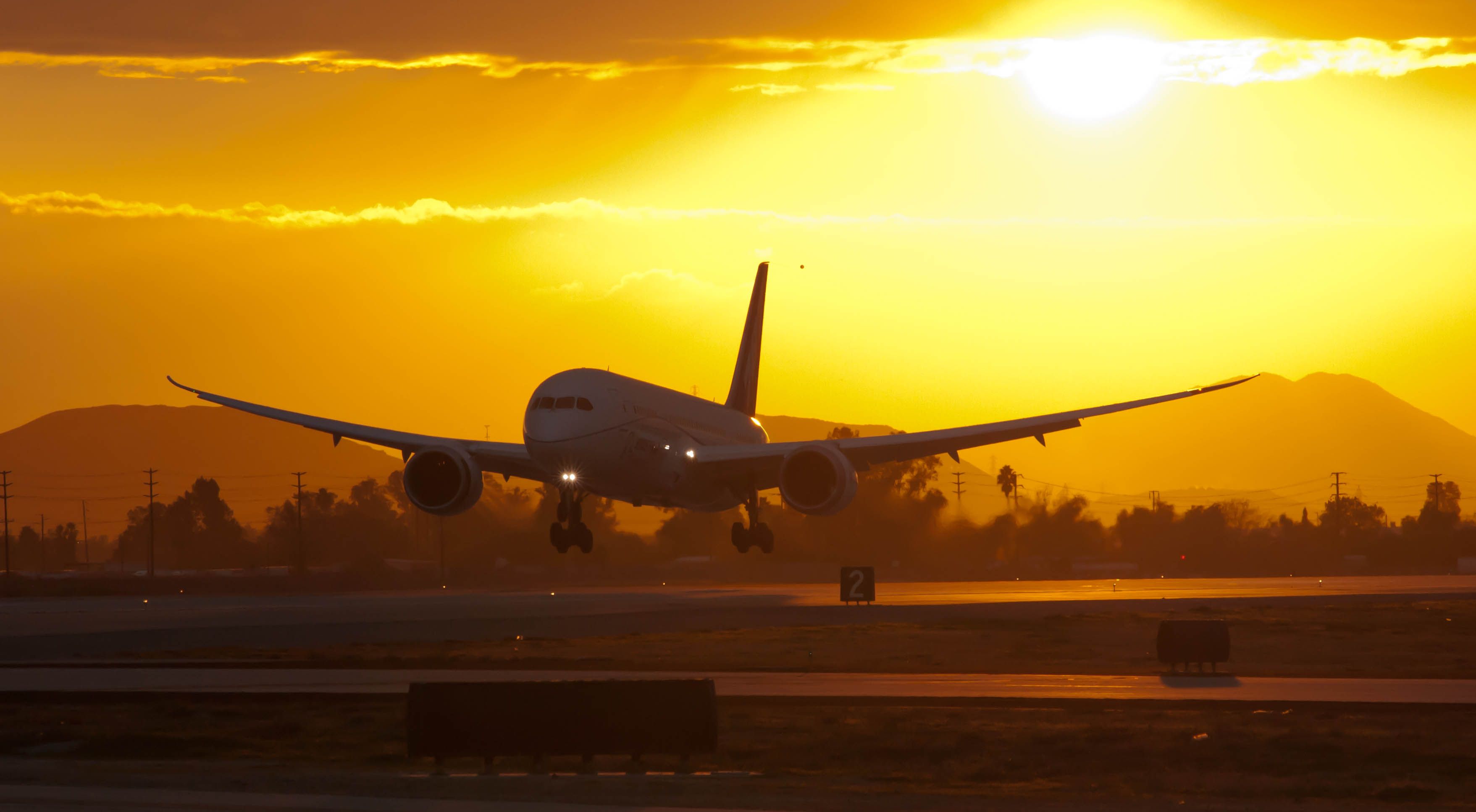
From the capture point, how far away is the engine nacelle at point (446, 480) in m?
51.8

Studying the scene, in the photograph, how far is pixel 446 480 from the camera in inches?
2046

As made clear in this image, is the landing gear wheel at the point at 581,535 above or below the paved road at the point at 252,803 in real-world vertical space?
above

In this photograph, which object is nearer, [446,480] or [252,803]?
[252,803]


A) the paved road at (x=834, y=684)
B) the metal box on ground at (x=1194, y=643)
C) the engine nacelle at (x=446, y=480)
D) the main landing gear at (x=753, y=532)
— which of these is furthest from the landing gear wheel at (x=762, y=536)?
the metal box on ground at (x=1194, y=643)

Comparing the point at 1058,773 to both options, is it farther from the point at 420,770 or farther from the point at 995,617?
the point at 995,617

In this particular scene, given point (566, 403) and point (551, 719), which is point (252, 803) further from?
point (566, 403)

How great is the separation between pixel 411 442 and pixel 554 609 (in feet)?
105

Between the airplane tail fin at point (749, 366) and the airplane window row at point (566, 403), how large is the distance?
21705mm

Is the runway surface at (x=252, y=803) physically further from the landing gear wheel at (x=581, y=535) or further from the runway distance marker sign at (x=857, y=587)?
the runway distance marker sign at (x=857, y=587)

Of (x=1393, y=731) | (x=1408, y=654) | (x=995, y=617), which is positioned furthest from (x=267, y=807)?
(x=995, y=617)

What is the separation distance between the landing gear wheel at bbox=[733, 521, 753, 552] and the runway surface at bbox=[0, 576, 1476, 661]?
7.39 meters

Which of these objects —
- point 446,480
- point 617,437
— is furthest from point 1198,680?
point 446,480

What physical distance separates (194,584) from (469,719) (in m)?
132

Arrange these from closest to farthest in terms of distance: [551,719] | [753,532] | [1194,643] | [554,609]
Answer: [551,719]
[1194,643]
[753,532]
[554,609]
